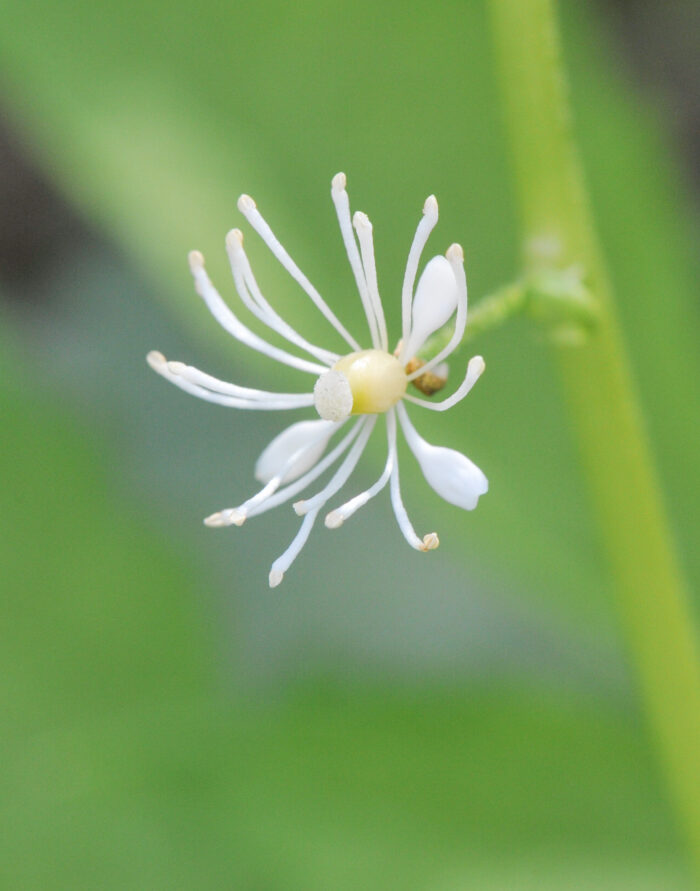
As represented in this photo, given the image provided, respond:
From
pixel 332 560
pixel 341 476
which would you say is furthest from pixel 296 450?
pixel 332 560

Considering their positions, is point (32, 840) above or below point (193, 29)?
below

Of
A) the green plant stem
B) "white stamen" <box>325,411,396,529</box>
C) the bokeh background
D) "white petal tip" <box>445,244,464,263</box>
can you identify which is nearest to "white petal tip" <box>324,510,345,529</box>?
"white stamen" <box>325,411,396,529</box>

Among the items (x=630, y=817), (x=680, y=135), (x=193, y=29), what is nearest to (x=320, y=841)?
(x=630, y=817)

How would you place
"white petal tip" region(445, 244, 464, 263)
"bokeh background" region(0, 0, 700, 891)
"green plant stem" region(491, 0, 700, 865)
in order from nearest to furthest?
"white petal tip" region(445, 244, 464, 263), "green plant stem" region(491, 0, 700, 865), "bokeh background" region(0, 0, 700, 891)

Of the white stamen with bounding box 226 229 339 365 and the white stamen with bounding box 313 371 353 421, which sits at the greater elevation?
the white stamen with bounding box 226 229 339 365

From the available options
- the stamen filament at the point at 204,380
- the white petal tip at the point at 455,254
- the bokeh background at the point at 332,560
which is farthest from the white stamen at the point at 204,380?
the bokeh background at the point at 332,560

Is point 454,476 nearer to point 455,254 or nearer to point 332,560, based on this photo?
point 455,254

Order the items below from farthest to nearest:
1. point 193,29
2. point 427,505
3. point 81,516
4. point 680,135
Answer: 1. point 680,135
2. point 81,516
3. point 193,29
4. point 427,505

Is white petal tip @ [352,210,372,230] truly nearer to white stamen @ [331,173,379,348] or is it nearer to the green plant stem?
white stamen @ [331,173,379,348]

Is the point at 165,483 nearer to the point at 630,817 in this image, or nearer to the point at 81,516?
the point at 81,516
